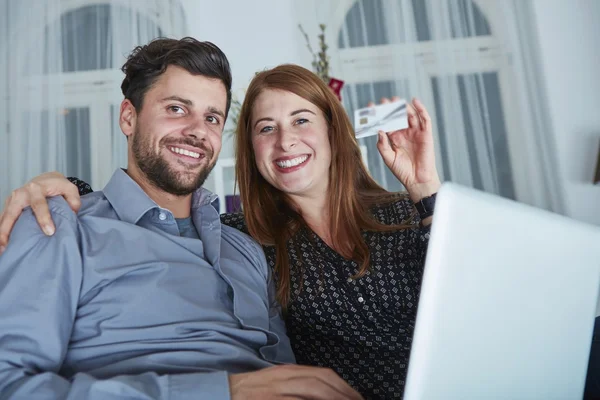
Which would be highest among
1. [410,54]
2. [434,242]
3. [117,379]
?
[410,54]

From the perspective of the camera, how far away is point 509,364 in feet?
2.08

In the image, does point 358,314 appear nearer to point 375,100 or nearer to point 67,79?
point 375,100

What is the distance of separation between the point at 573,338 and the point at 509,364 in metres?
0.14

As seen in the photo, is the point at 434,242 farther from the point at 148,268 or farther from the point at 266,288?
the point at 266,288

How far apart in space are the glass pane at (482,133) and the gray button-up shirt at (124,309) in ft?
6.92

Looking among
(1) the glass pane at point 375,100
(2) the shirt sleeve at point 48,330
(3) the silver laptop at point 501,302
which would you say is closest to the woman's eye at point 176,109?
(2) the shirt sleeve at point 48,330

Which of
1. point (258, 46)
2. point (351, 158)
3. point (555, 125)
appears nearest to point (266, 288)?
point (351, 158)

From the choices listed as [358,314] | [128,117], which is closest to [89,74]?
[128,117]

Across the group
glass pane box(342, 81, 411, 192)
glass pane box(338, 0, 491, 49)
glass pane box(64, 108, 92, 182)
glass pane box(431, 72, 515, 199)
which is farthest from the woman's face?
glass pane box(64, 108, 92, 182)

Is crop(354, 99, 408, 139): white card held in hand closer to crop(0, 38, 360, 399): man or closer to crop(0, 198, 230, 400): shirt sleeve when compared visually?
crop(0, 38, 360, 399): man

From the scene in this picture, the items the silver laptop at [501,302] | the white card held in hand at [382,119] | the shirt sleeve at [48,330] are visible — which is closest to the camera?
the silver laptop at [501,302]

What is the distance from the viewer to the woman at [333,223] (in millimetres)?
1284

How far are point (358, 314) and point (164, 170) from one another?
0.58 meters

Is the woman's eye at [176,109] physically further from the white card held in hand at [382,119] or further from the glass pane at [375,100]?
the glass pane at [375,100]
